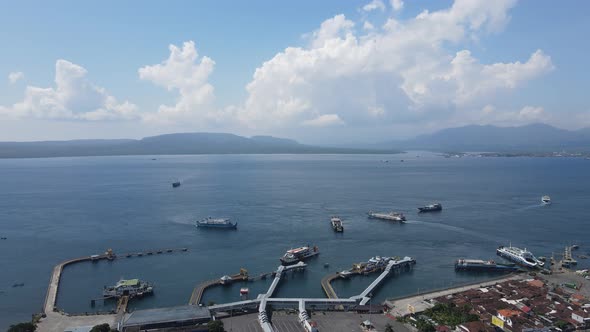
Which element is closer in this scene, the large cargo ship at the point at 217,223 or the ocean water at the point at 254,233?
the ocean water at the point at 254,233

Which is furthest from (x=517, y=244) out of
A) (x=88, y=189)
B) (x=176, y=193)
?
(x=88, y=189)

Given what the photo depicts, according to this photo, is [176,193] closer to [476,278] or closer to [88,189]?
[88,189]

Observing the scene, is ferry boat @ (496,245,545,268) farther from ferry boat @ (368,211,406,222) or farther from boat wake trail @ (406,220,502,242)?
ferry boat @ (368,211,406,222)

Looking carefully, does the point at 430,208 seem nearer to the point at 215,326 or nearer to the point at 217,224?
the point at 217,224

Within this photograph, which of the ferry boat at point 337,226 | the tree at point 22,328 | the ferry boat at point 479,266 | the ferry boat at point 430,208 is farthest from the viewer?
the ferry boat at point 430,208

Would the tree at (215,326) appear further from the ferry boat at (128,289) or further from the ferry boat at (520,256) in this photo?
the ferry boat at (520,256)

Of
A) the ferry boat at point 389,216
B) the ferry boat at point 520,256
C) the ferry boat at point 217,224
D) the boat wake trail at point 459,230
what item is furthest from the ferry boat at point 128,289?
the boat wake trail at point 459,230
